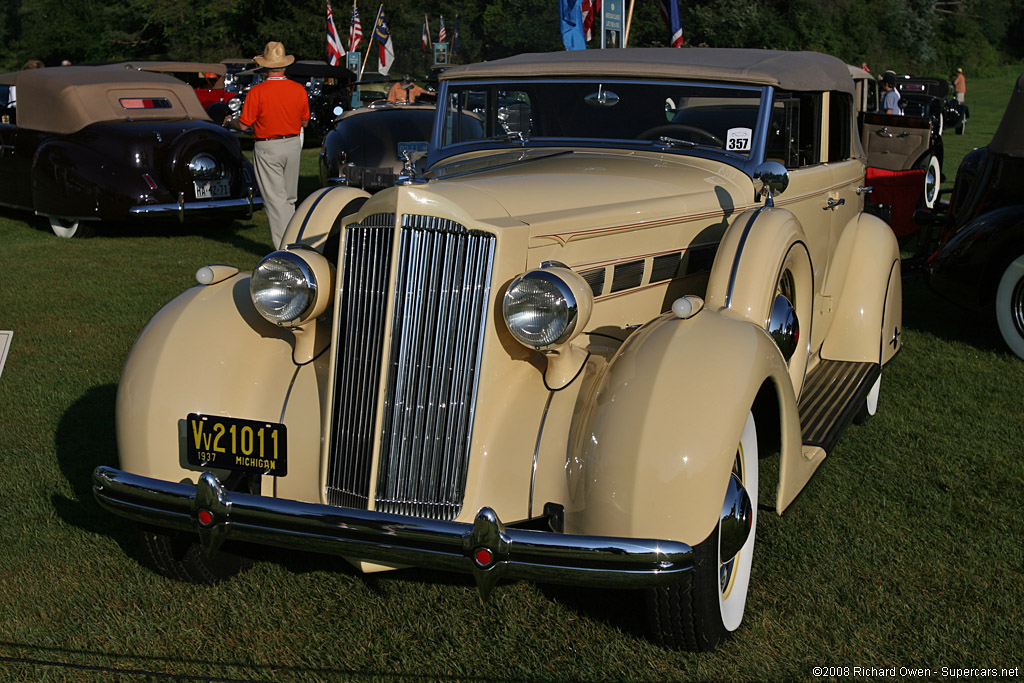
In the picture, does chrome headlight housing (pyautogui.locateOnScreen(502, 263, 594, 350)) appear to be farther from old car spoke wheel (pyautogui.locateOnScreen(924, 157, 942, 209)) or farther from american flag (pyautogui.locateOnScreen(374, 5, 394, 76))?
american flag (pyautogui.locateOnScreen(374, 5, 394, 76))

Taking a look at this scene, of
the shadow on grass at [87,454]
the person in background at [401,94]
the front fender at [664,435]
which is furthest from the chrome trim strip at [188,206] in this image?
the person in background at [401,94]

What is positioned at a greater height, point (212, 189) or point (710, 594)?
point (710, 594)

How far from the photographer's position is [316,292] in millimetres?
3090

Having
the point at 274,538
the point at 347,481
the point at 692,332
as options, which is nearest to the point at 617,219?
the point at 692,332

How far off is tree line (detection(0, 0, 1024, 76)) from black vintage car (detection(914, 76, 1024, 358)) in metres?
21.6

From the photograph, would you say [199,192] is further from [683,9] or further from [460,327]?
[683,9]

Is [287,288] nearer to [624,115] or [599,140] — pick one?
[599,140]

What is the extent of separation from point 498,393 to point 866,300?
260 cm

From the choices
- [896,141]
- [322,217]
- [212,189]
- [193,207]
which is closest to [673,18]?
[896,141]

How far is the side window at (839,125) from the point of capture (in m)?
4.84

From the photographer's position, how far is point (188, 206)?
32.5ft

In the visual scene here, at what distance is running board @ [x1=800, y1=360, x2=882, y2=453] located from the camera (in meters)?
3.70

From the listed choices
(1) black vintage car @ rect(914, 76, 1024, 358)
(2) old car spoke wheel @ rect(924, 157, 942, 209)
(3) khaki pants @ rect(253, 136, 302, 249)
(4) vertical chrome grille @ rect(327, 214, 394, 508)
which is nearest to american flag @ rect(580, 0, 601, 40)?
(3) khaki pants @ rect(253, 136, 302, 249)

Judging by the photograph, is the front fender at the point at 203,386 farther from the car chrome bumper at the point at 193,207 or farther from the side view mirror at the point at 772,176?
the car chrome bumper at the point at 193,207
